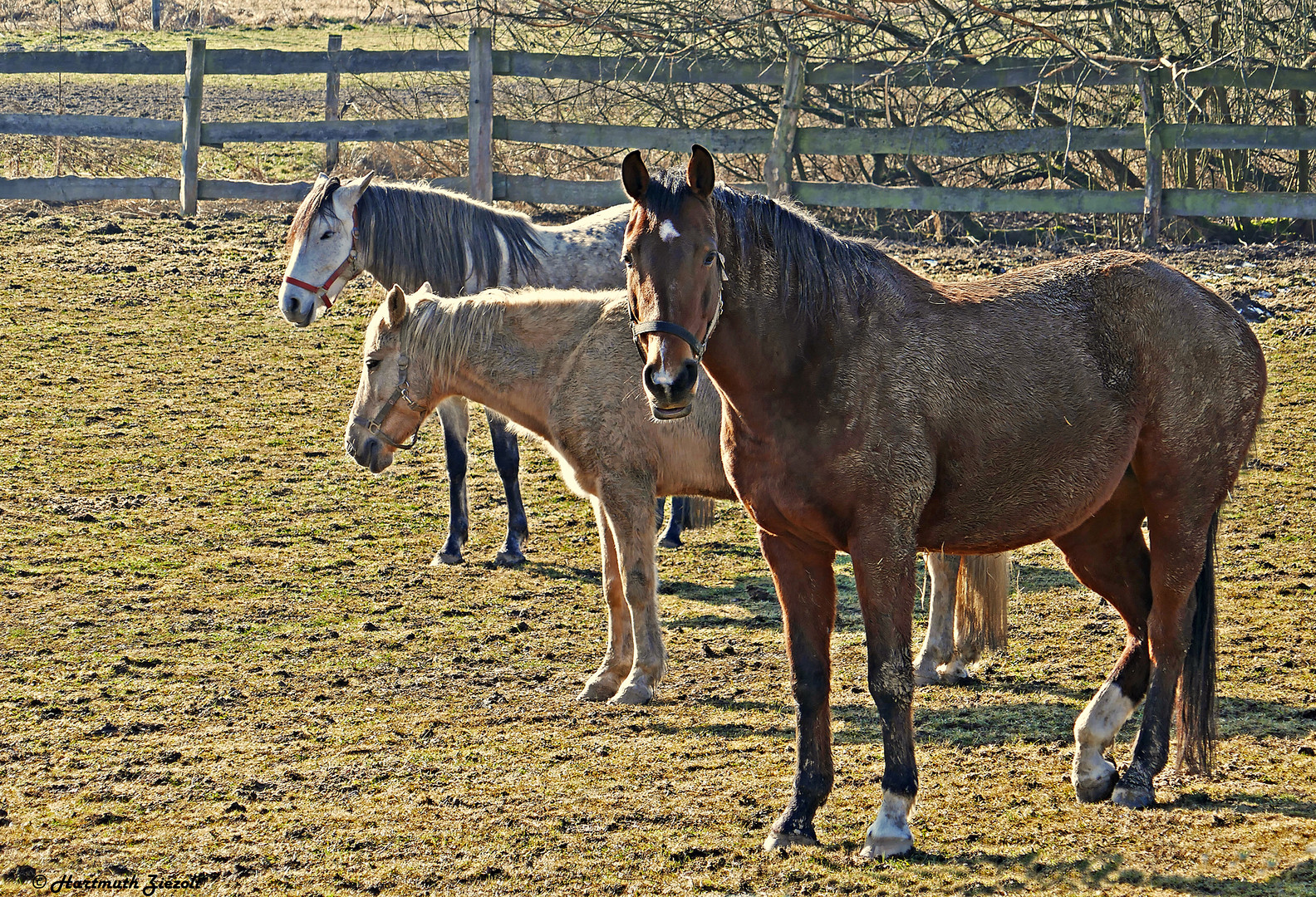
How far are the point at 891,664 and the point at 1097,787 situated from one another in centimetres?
100

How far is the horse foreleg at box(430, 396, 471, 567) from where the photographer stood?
7.21 metres

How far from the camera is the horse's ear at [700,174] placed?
3.42 metres

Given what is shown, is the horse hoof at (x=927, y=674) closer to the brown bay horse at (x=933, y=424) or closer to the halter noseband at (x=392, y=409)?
the brown bay horse at (x=933, y=424)

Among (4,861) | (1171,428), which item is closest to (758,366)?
(1171,428)

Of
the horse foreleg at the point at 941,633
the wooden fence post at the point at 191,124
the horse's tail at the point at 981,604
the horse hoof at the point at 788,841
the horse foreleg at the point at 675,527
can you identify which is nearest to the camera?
the horse hoof at the point at 788,841

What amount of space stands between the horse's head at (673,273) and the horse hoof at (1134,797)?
77.7 inches

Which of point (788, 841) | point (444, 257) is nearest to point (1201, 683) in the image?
point (788, 841)

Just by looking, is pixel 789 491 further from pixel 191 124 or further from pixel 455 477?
pixel 191 124

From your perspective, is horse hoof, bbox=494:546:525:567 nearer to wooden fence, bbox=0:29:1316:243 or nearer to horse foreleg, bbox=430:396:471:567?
horse foreleg, bbox=430:396:471:567

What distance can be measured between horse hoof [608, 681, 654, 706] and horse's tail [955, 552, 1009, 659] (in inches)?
51.5

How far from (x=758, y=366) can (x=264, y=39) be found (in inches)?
740

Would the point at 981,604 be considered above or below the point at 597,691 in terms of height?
above

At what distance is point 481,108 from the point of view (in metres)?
12.9

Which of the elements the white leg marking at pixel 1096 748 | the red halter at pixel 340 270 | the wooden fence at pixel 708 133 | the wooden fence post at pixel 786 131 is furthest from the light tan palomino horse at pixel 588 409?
the wooden fence post at pixel 786 131
